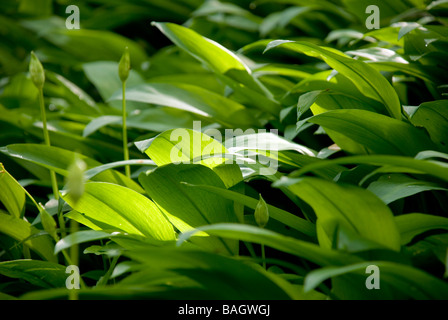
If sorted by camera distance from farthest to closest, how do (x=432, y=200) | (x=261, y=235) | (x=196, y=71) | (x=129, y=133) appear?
(x=196, y=71) < (x=129, y=133) < (x=432, y=200) < (x=261, y=235)

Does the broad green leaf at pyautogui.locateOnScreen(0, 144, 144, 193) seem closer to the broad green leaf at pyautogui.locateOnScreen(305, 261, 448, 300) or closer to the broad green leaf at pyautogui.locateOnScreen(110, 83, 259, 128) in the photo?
the broad green leaf at pyautogui.locateOnScreen(110, 83, 259, 128)

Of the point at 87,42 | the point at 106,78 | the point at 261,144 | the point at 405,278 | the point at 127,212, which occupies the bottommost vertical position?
the point at 405,278

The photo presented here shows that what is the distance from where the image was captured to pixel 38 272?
660 millimetres

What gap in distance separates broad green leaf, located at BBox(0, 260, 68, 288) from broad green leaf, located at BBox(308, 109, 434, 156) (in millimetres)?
460

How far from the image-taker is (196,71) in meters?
1.41

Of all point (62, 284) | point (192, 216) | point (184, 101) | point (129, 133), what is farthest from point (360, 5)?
point (62, 284)

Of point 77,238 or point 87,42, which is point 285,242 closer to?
point 77,238

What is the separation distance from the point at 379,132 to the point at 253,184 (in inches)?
10.4

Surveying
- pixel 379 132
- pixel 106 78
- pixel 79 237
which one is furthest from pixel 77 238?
pixel 106 78

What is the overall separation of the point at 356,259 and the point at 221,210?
23 centimetres

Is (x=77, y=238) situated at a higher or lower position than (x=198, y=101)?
lower

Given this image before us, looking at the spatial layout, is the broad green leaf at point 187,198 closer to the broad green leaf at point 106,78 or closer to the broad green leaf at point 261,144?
the broad green leaf at point 261,144
